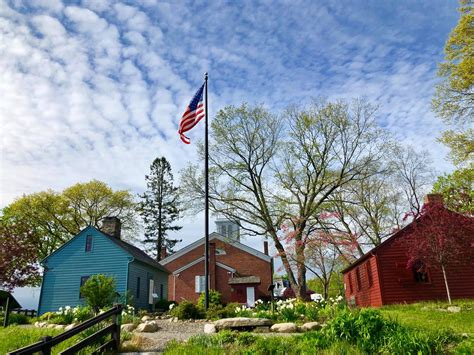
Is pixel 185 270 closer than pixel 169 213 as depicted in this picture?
Yes

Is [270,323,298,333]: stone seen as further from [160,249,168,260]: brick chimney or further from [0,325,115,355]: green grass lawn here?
[160,249,168,260]: brick chimney

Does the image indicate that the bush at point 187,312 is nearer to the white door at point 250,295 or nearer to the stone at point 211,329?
the stone at point 211,329

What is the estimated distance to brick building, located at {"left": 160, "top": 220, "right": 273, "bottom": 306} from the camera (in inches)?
1276

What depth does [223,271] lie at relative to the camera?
33.4 metres

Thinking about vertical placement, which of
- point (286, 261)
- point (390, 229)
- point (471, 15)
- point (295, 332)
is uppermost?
point (471, 15)

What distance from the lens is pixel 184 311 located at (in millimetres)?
13344

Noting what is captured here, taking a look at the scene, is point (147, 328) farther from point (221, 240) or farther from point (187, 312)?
point (221, 240)

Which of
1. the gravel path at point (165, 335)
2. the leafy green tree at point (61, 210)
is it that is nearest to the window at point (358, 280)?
the gravel path at point (165, 335)

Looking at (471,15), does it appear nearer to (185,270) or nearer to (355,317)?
(355,317)

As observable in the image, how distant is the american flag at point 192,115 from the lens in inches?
637

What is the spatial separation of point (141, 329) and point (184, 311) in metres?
2.87

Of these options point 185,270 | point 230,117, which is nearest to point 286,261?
point 230,117

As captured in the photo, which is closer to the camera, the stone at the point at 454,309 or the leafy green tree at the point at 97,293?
the stone at the point at 454,309

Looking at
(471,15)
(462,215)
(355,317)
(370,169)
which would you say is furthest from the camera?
(370,169)
